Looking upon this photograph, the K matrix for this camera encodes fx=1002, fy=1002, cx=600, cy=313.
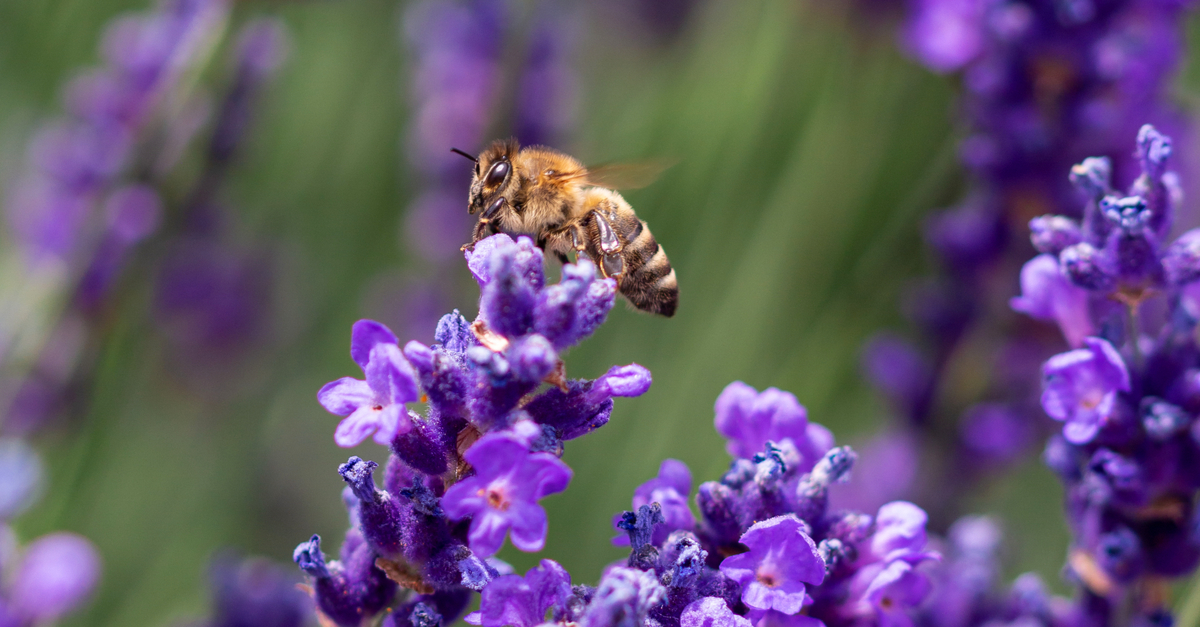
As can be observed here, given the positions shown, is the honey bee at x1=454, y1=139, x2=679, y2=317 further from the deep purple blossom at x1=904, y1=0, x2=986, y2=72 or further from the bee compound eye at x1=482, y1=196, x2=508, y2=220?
the deep purple blossom at x1=904, y1=0, x2=986, y2=72

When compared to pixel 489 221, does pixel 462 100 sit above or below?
above

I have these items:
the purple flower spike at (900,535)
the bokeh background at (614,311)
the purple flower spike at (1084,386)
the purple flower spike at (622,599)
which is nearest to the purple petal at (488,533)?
the purple flower spike at (622,599)

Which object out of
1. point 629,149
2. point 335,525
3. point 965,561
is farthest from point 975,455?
point 335,525

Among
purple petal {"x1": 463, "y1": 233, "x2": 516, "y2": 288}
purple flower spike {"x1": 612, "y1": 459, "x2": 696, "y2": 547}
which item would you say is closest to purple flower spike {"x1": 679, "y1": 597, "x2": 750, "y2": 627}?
purple flower spike {"x1": 612, "y1": 459, "x2": 696, "y2": 547}

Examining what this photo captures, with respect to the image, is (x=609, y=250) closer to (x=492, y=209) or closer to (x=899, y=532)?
(x=492, y=209)

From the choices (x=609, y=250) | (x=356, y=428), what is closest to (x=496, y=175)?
(x=609, y=250)

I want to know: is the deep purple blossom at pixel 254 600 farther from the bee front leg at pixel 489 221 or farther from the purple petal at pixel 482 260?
the purple petal at pixel 482 260
